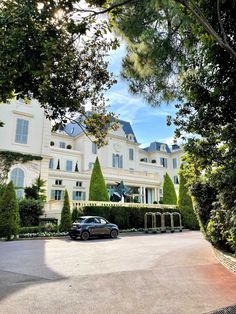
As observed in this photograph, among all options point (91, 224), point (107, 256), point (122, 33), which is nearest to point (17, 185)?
point (91, 224)

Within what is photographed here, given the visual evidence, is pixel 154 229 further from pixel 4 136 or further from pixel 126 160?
pixel 126 160

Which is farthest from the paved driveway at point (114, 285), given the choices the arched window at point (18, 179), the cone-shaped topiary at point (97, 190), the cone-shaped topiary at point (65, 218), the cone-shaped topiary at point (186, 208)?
the cone-shaped topiary at point (186, 208)

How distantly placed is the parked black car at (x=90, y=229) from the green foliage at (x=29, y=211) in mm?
4772

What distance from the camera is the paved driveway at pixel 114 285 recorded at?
473 cm

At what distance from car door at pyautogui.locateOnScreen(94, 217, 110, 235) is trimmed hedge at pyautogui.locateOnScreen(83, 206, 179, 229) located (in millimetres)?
4131

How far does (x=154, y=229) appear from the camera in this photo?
75.6 ft

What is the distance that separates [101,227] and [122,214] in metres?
6.37

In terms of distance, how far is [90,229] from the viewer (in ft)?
54.9

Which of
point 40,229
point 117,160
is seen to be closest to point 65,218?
point 40,229

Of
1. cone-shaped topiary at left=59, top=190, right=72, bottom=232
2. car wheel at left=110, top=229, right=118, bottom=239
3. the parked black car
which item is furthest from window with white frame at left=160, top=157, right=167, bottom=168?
the parked black car

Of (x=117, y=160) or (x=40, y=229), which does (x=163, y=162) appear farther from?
(x=40, y=229)

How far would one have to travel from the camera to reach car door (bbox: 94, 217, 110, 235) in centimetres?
1716

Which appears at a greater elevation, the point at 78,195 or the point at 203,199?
the point at 78,195

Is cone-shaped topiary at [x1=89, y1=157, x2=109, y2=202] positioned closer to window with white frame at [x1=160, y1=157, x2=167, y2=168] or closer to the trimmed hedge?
the trimmed hedge
